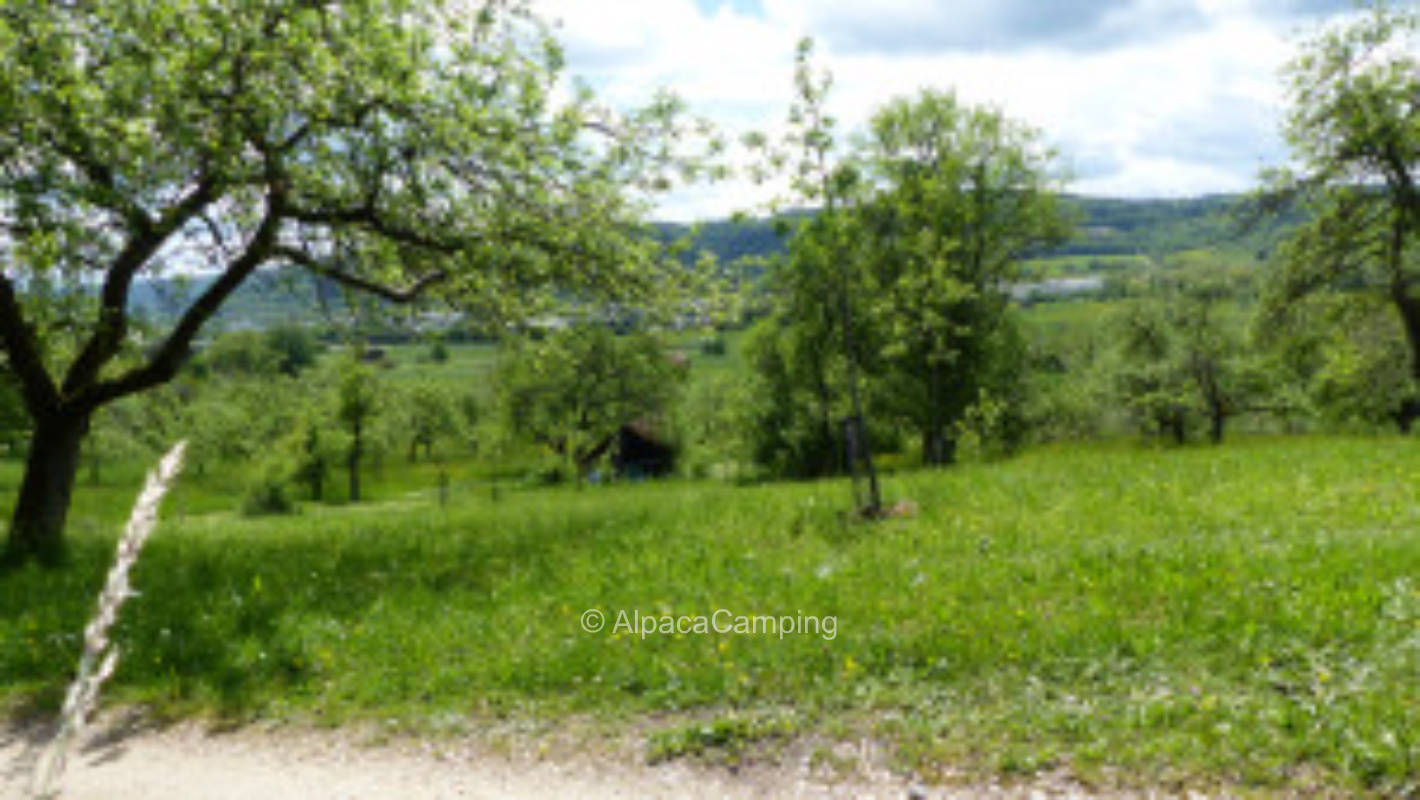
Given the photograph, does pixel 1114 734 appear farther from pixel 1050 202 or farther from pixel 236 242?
pixel 1050 202

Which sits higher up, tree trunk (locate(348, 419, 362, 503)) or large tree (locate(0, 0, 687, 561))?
large tree (locate(0, 0, 687, 561))

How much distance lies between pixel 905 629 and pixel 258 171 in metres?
10.8

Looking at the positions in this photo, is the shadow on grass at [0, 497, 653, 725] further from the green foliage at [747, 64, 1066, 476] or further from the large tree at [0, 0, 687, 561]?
the green foliage at [747, 64, 1066, 476]

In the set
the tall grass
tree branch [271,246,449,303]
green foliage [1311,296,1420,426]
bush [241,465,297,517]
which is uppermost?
tree branch [271,246,449,303]

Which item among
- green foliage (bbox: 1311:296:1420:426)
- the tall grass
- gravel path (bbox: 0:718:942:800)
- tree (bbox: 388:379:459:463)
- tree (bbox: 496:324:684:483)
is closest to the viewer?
the tall grass

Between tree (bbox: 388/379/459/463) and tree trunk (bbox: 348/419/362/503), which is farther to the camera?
tree (bbox: 388/379/459/463)

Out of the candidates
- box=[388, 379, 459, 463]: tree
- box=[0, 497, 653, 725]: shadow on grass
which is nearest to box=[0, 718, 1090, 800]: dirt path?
box=[0, 497, 653, 725]: shadow on grass

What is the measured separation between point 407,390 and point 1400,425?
299 feet

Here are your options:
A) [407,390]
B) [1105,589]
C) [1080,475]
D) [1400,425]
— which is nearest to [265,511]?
[407,390]

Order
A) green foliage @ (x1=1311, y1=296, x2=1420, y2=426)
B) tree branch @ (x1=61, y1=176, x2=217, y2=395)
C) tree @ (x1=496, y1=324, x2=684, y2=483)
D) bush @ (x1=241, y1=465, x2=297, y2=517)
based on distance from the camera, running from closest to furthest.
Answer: tree branch @ (x1=61, y1=176, x2=217, y2=395) → green foliage @ (x1=1311, y1=296, x2=1420, y2=426) → bush @ (x1=241, y1=465, x2=297, y2=517) → tree @ (x1=496, y1=324, x2=684, y2=483)

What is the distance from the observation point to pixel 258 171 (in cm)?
1285

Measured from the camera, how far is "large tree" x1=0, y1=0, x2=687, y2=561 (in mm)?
11359

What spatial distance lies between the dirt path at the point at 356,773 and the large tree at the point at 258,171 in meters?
6.03

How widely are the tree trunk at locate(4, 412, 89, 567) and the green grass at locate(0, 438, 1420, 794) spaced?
Answer: 0.86m
